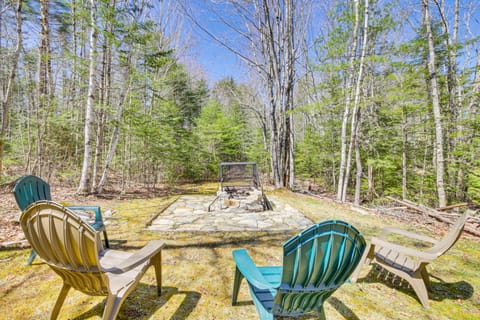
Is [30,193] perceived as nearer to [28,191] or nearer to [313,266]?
[28,191]

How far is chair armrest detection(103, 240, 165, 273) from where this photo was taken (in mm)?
1412

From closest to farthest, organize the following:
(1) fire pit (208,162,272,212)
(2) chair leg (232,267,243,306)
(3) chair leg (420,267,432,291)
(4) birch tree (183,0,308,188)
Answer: (2) chair leg (232,267,243,306) → (3) chair leg (420,267,432,291) → (1) fire pit (208,162,272,212) → (4) birch tree (183,0,308,188)

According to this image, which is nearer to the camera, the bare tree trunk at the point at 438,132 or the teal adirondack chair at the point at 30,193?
the teal adirondack chair at the point at 30,193

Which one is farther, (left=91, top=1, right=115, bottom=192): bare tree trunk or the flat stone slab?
(left=91, top=1, right=115, bottom=192): bare tree trunk

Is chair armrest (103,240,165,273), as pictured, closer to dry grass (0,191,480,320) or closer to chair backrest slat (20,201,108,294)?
chair backrest slat (20,201,108,294)

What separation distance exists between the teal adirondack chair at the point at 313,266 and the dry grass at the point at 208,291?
648mm

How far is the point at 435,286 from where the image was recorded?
7.55 feet

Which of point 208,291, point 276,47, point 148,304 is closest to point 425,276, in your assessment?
point 208,291

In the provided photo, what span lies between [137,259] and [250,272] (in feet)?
2.75

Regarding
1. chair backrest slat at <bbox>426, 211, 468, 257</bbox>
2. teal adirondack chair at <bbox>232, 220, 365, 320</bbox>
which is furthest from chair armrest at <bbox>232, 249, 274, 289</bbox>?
chair backrest slat at <bbox>426, 211, 468, 257</bbox>

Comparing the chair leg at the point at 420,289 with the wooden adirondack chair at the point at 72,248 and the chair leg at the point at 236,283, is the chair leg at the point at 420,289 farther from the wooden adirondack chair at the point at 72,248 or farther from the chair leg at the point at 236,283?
the wooden adirondack chair at the point at 72,248

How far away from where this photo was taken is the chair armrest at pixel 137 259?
1412 millimetres

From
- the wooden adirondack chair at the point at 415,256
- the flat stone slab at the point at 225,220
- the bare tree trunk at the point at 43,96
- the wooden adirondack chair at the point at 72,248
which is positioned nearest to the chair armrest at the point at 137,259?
the wooden adirondack chair at the point at 72,248

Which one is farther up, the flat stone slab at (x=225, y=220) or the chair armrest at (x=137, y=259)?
the chair armrest at (x=137, y=259)
